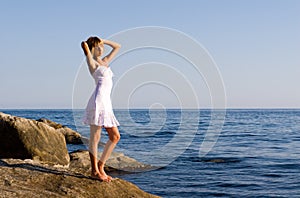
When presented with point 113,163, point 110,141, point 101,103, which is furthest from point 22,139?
point 101,103

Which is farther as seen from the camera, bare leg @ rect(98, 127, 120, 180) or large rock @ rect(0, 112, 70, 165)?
large rock @ rect(0, 112, 70, 165)

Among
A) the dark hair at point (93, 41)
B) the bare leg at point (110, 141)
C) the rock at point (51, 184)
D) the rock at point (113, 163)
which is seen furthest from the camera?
the rock at point (113, 163)

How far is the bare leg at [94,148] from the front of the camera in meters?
6.82

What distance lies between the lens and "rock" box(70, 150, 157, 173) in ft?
56.2

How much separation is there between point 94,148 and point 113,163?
11.5 metres

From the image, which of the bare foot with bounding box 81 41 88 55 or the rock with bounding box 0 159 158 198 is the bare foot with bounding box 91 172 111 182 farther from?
the bare foot with bounding box 81 41 88 55

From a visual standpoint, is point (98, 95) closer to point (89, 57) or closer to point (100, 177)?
point (89, 57)

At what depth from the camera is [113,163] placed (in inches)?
722

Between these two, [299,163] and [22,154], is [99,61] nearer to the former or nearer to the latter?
[22,154]

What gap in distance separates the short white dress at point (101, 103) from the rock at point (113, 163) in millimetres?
10361

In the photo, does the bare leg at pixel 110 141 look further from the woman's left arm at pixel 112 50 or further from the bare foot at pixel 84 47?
the bare foot at pixel 84 47

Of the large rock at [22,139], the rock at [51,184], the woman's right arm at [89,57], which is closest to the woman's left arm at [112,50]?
the woman's right arm at [89,57]

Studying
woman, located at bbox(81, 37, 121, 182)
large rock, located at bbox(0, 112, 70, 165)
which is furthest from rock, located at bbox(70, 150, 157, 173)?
woman, located at bbox(81, 37, 121, 182)

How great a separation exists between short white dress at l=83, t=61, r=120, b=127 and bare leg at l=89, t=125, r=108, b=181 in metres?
0.17
